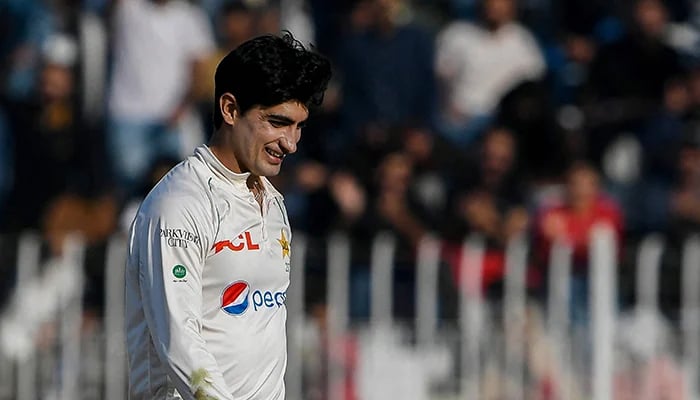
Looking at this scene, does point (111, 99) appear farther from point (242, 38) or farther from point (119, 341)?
point (119, 341)

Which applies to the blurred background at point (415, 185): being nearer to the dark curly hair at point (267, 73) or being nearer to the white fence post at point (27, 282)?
the white fence post at point (27, 282)

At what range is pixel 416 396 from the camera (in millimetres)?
10117

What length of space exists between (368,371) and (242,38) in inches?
130

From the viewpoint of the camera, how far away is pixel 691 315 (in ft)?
33.2

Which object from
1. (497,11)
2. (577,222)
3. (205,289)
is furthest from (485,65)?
(205,289)

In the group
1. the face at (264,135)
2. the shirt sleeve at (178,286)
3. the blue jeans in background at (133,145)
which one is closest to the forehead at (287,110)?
the face at (264,135)

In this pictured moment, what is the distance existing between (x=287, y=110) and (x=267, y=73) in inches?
5.8

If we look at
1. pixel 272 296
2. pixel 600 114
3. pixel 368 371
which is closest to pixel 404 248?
pixel 368 371

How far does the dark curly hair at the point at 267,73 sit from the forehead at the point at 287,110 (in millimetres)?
13

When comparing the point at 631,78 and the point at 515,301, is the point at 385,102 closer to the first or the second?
the point at 631,78

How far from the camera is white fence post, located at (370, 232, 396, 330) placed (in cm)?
1014

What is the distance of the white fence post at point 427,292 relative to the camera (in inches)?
397

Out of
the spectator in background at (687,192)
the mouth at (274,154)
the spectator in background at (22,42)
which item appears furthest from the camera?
the spectator in background at (22,42)

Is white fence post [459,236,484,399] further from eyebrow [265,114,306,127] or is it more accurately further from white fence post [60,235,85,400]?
eyebrow [265,114,306,127]
